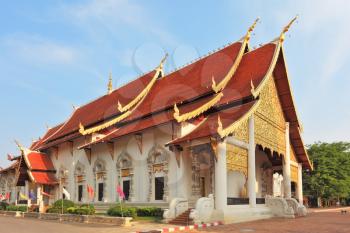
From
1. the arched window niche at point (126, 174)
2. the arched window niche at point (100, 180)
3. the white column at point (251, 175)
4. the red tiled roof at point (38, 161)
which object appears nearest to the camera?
the white column at point (251, 175)

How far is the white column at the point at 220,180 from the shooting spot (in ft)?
47.1

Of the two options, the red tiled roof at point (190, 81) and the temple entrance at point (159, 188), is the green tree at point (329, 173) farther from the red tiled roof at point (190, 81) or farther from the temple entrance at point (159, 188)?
the temple entrance at point (159, 188)

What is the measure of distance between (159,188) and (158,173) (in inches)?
28.0

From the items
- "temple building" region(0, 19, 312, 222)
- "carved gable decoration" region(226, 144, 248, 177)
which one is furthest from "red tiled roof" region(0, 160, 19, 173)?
"carved gable decoration" region(226, 144, 248, 177)

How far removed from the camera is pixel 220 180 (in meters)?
14.4

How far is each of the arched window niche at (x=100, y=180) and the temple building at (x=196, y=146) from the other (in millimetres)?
58

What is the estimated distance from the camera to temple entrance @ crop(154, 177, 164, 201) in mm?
17956

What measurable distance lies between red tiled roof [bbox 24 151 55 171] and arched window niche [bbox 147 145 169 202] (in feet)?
35.1

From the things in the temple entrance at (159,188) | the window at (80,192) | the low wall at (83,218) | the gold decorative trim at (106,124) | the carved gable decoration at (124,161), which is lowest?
the low wall at (83,218)

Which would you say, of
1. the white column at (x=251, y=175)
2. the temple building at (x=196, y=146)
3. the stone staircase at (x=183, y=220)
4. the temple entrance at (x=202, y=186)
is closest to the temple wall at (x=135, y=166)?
the temple building at (x=196, y=146)

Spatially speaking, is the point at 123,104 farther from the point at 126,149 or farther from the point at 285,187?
the point at 285,187

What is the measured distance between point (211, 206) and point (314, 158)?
2864 centimetres

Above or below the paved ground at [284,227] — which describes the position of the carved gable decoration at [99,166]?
above

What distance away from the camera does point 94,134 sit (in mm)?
22938
